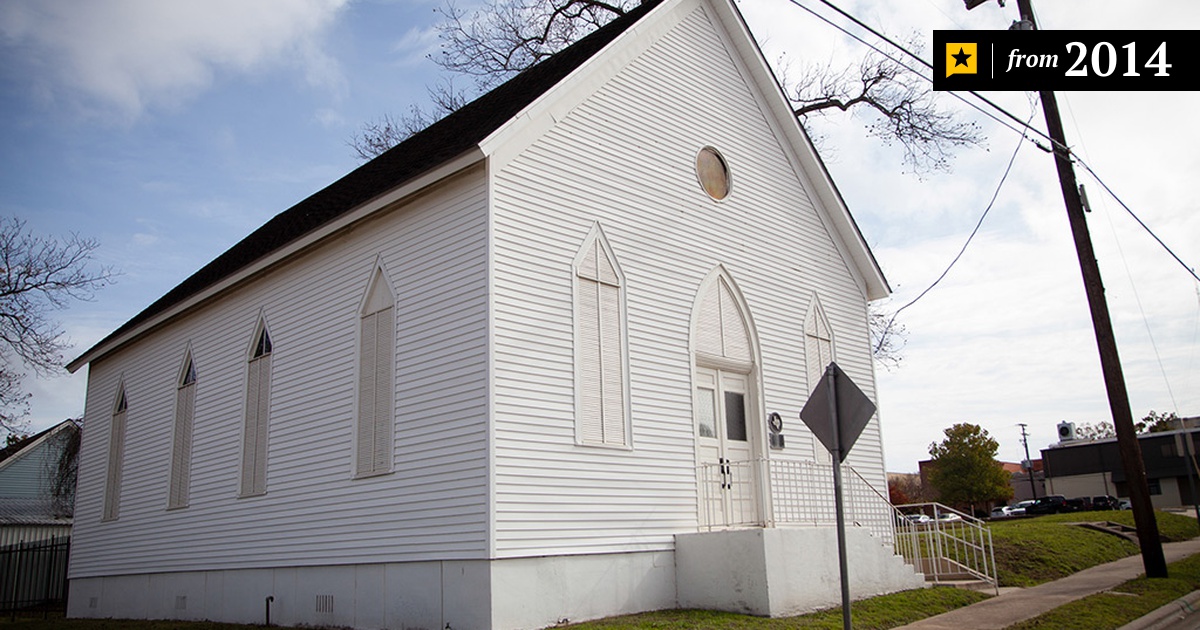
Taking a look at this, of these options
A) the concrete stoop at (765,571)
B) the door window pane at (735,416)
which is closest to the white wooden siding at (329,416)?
the concrete stoop at (765,571)

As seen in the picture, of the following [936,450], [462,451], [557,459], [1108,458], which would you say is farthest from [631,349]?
[1108,458]

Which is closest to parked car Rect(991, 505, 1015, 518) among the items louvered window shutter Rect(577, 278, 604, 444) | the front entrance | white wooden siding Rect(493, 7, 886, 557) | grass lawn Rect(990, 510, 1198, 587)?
grass lawn Rect(990, 510, 1198, 587)

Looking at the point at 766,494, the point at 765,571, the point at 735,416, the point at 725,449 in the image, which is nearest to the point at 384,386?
the point at 725,449

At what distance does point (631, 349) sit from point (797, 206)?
20.1ft

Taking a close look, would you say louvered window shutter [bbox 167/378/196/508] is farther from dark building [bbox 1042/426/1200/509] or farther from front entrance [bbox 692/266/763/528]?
dark building [bbox 1042/426/1200/509]

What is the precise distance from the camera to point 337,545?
14289 mm

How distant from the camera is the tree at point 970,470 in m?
62.9

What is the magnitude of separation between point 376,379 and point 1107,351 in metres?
13.2

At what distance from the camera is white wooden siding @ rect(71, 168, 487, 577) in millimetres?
12703

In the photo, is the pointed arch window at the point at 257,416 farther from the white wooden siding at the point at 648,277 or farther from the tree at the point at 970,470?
the tree at the point at 970,470

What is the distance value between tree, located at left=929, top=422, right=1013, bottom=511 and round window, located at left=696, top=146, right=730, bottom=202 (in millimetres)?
52207

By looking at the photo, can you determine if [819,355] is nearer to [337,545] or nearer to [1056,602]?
[1056,602]

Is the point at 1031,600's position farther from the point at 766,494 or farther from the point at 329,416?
the point at 329,416

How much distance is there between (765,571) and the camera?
12.9m
